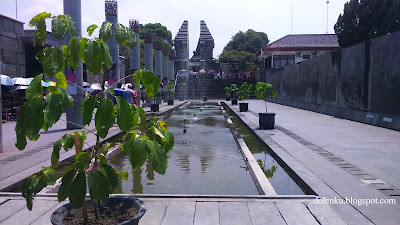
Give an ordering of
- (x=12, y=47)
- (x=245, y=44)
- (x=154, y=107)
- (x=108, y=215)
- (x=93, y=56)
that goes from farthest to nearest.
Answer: (x=245, y=44), (x=154, y=107), (x=12, y=47), (x=108, y=215), (x=93, y=56)

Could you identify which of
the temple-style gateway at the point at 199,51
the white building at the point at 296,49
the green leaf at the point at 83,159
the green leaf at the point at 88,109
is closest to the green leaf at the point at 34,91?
the green leaf at the point at 88,109

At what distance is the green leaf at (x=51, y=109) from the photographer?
2.31 metres

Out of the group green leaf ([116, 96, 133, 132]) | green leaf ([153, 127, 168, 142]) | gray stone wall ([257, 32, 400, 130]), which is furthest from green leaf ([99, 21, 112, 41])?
gray stone wall ([257, 32, 400, 130])

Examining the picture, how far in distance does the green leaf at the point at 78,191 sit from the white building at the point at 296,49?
4023 centimetres

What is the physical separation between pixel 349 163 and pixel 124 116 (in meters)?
5.45

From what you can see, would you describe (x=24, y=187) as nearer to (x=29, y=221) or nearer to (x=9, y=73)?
(x=29, y=221)

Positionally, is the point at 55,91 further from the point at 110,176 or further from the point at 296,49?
the point at 296,49

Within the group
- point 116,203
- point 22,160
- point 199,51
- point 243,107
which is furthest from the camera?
point 199,51

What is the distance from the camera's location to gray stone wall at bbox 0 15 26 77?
18.2 meters

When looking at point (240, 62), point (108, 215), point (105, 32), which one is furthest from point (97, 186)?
point (240, 62)

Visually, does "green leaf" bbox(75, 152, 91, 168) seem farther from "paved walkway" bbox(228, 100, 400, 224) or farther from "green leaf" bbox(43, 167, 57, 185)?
"paved walkway" bbox(228, 100, 400, 224)

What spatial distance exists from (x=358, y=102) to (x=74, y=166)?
46.7ft

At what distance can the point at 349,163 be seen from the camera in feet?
21.4

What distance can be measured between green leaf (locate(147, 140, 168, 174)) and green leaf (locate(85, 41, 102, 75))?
0.66 m
